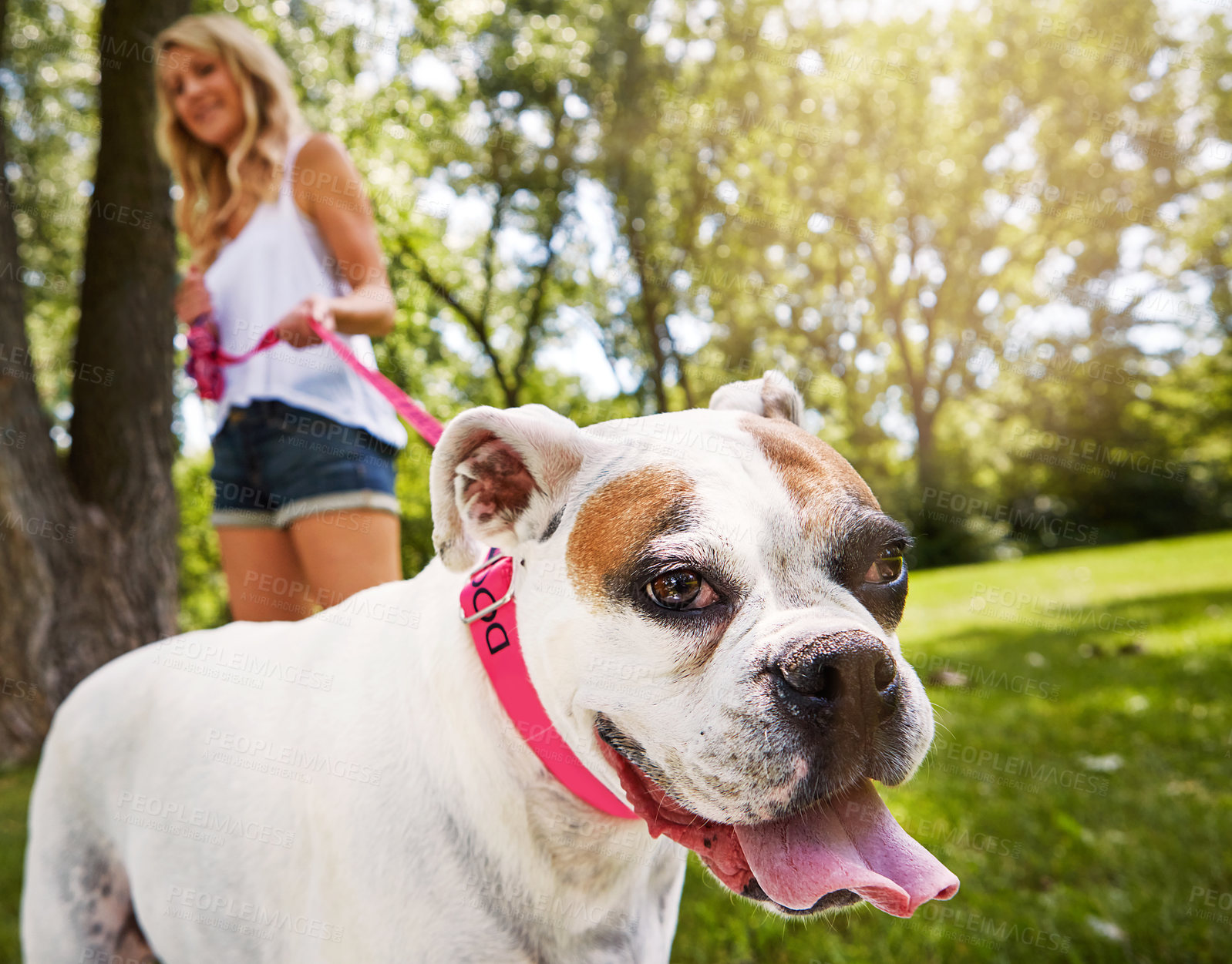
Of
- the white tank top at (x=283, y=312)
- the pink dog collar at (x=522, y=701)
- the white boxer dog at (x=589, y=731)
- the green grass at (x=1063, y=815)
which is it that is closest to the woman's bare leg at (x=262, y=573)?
the white tank top at (x=283, y=312)

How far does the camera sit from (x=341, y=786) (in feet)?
5.97

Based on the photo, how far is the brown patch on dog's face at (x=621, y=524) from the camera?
163 centimetres

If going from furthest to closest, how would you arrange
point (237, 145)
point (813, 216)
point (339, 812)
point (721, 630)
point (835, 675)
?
point (813, 216)
point (237, 145)
point (339, 812)
point (721, 630)
point (835, 675)

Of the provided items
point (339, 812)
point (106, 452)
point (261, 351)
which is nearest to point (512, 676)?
point (339, 812)

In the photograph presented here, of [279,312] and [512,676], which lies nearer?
[512,676]

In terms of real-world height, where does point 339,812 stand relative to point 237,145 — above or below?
below

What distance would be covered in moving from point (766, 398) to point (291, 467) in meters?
1.63

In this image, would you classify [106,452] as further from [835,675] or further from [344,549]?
[835,675]

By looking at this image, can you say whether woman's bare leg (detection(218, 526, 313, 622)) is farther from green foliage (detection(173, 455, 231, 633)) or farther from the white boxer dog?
green foliage (detection(173, 455, 231, 633))

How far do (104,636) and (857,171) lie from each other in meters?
21.5

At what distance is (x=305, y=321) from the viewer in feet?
8.45

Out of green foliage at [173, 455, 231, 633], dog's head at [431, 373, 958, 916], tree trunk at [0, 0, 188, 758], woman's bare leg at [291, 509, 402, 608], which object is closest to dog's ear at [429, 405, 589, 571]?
dog's head at [431, 373, 958, 916]

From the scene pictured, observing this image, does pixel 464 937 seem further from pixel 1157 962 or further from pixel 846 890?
pixel 1157 962

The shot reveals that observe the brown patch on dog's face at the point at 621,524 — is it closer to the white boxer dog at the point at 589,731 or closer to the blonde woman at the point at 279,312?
the white boxer dog at the point at 589,731
